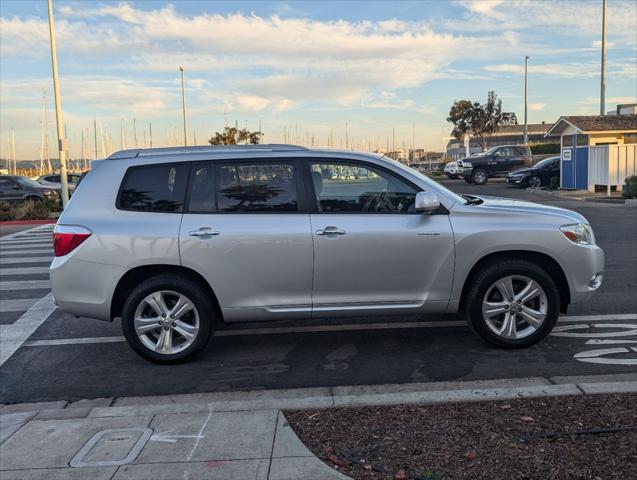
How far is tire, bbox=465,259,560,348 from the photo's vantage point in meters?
5.34

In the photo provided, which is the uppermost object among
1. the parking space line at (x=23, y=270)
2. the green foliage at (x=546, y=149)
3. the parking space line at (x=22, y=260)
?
the green foliage at (x=546, y=149)

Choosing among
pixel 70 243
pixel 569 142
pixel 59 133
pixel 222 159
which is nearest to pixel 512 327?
pixel 222 159

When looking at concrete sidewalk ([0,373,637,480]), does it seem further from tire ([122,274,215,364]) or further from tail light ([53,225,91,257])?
tail light ([53,225,91,257])

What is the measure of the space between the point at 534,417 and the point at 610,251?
25.8ft

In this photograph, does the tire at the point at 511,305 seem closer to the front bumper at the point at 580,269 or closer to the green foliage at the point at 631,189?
the front bumper at the point at 580,269

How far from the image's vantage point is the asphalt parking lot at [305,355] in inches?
197

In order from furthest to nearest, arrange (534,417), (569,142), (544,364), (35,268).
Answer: (569,142) < (35,268) < (544,364) < (534,417)

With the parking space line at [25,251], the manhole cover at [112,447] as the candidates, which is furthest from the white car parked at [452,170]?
the manhole cover at [112,447]

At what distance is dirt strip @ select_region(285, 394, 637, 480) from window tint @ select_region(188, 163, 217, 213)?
201cm

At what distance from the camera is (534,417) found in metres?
3.96

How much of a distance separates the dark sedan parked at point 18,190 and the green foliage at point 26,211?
206 centimetres

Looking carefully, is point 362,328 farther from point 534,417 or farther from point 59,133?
point 59,133

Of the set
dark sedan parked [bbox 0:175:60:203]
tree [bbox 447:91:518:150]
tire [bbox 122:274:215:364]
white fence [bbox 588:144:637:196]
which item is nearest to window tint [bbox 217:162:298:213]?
tire [bbox 122:274:215:364]

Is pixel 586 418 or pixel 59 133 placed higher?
pixel 59 133
